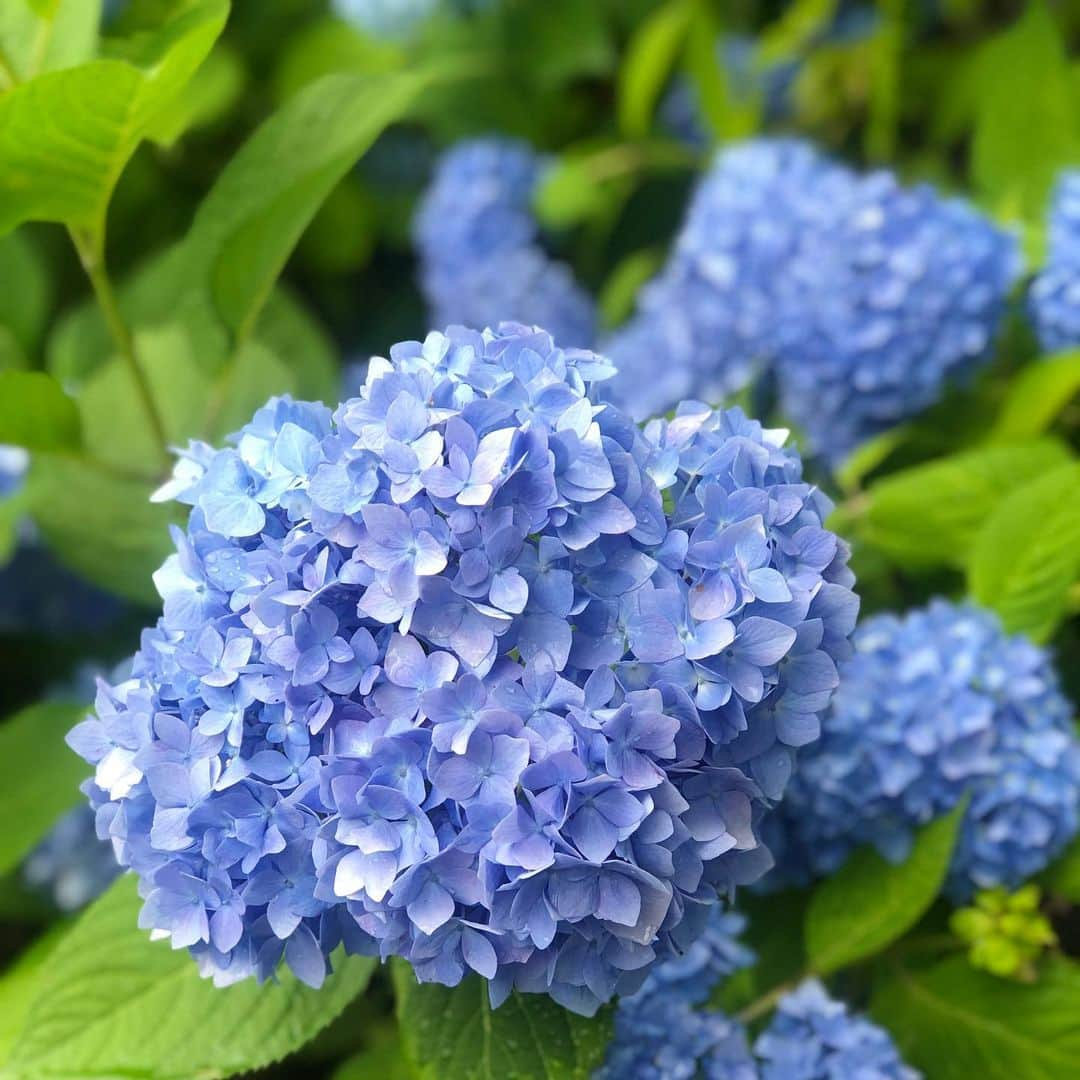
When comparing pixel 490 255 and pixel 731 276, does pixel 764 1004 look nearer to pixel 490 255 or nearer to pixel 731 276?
pixel 731 276

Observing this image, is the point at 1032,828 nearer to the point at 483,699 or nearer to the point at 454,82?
the point at 483,699

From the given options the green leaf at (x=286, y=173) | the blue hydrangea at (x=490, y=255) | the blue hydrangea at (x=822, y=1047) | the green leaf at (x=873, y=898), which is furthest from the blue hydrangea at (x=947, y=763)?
the blue hydrangea at (x=490, y=255)

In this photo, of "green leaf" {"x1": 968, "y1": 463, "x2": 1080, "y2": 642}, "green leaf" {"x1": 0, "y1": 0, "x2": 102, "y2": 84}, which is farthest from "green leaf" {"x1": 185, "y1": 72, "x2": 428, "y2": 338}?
"green leaf" {"x1": 968, "y1": 463, "x2": 1080, "y2": 642}

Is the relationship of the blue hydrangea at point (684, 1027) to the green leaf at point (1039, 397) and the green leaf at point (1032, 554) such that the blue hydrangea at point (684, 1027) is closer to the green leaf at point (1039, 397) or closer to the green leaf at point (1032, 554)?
the green leaf at point (1032, 554)

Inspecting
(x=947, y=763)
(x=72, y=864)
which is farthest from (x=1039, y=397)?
(x=72, y=864)

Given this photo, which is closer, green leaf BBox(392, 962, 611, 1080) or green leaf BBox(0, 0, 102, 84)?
green leaf BBox(392, 962, 611, 1080)

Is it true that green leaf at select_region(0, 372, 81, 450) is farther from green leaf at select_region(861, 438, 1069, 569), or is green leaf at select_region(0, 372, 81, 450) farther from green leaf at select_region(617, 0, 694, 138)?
green leaf at select_region(617, 0, 694, 138)
